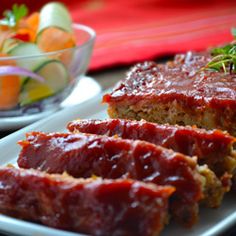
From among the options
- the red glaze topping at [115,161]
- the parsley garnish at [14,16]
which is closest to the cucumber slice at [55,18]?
the parsley garnish at [14,16]

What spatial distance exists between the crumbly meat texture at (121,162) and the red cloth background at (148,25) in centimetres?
410

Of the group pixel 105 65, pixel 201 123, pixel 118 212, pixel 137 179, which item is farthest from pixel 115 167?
pixel 105 65

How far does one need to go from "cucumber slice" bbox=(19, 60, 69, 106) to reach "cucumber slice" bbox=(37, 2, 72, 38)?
0.54 m

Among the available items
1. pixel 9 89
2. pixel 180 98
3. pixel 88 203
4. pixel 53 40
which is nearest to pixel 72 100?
pixel 53 40

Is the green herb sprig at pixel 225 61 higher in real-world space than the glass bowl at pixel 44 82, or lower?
higher

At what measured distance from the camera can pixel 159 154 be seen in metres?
4.00

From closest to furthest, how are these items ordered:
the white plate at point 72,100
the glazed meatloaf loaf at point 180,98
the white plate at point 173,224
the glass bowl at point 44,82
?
the white plate at point 173,224 → the glazed meatloaf loaf at point 180,98 → the white plate at point 72,100 → the glass bowl at point 44,82

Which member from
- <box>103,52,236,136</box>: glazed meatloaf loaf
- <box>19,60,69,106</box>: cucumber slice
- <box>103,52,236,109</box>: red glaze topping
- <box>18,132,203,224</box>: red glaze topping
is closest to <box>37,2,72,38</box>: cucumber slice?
<box>19,60,69,106</box>: cucumber slice

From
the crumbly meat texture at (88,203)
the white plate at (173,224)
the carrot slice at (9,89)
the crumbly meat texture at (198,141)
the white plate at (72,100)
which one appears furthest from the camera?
the carrot slice at (9,89)

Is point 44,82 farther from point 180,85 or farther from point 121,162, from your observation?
point 121,162

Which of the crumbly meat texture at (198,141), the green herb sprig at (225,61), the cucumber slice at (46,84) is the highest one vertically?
the green herb sprig at (225,61)

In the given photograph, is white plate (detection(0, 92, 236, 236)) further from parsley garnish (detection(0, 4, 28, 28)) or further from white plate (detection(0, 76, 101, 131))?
parsley garnish (detection(0, 4, 28, 28))

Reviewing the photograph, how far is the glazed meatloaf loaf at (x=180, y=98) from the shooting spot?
16.0 feet

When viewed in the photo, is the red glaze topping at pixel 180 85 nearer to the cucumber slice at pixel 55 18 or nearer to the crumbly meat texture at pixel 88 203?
the crumbly meat texture at pixel 88 203
